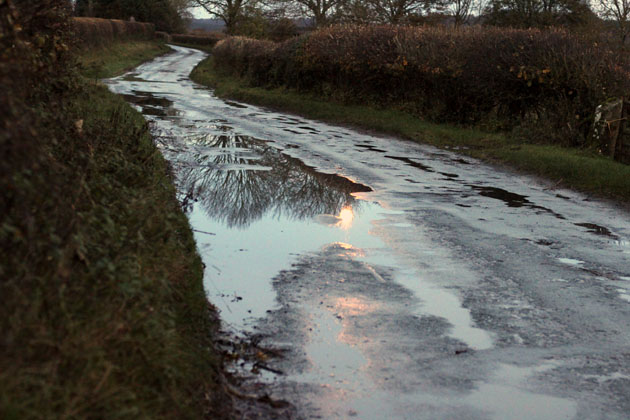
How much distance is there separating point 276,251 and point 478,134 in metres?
12.0

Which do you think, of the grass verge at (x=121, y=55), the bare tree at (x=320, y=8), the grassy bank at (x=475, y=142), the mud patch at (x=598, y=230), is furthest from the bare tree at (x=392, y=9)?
the mud patch at (x=598, y=230)

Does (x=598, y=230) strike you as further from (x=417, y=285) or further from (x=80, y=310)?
(x=80, y=310)

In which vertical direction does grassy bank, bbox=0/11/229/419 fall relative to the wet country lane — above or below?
above

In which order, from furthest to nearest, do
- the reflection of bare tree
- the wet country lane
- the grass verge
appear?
the grass verge, the reflection of bare tree, the wet country lane

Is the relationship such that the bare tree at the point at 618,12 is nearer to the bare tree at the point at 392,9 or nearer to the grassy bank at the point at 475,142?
the bare tree at the point at 392,9

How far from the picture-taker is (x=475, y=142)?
17.7 metres

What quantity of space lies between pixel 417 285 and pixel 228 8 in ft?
211

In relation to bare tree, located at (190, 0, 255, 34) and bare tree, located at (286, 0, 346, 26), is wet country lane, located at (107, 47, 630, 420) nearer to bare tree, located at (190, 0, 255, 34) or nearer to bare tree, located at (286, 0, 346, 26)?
bare tree, located at (286, 0, 346, 26)

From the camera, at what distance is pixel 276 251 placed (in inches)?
304

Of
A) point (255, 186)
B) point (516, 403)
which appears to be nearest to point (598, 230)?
point (255, 186)

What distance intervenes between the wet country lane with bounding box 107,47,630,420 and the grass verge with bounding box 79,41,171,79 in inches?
1073

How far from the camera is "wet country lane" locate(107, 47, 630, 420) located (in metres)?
4.67

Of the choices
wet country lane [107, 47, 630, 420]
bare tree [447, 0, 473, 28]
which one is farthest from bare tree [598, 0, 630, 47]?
wet country lane [107, 47, 630, 420]

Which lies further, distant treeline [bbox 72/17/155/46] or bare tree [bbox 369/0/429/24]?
bare tree [bbox 369/0/429/24]
